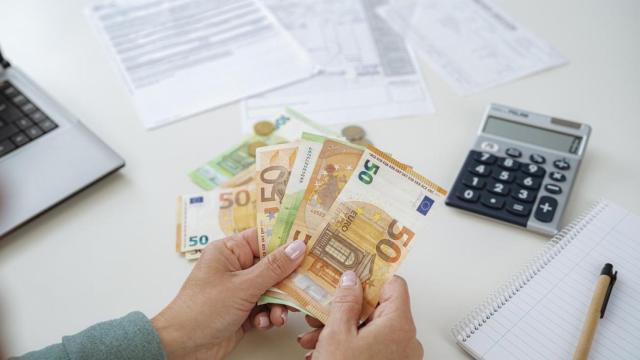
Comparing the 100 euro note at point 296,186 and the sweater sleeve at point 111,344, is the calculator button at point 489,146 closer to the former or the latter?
the 100 euro note at point 296,186

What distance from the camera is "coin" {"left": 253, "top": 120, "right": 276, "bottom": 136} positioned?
36.9 inches

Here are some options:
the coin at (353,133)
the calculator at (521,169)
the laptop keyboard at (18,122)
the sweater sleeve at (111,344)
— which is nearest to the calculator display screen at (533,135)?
the calculator at (521,169)

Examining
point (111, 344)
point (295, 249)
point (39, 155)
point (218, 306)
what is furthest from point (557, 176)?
point (39, 155)

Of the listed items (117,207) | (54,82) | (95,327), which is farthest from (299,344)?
(54,82)

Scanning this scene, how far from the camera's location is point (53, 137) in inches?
35.5

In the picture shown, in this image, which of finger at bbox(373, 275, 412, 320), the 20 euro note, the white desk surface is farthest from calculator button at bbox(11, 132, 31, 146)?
finger at bbox(373, 275, 412, 320)

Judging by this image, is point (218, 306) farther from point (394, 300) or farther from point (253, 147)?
point (253, 147)

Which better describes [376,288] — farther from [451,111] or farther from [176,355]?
[451,111]

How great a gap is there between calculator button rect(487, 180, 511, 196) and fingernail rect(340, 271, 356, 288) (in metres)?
0.29

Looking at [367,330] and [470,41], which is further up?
[470,41]

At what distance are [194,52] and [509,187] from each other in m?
0.66

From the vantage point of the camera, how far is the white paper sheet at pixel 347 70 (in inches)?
39.1

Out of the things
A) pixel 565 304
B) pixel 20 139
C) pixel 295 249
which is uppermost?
pixel 20 139

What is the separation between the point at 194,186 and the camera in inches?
34.7
